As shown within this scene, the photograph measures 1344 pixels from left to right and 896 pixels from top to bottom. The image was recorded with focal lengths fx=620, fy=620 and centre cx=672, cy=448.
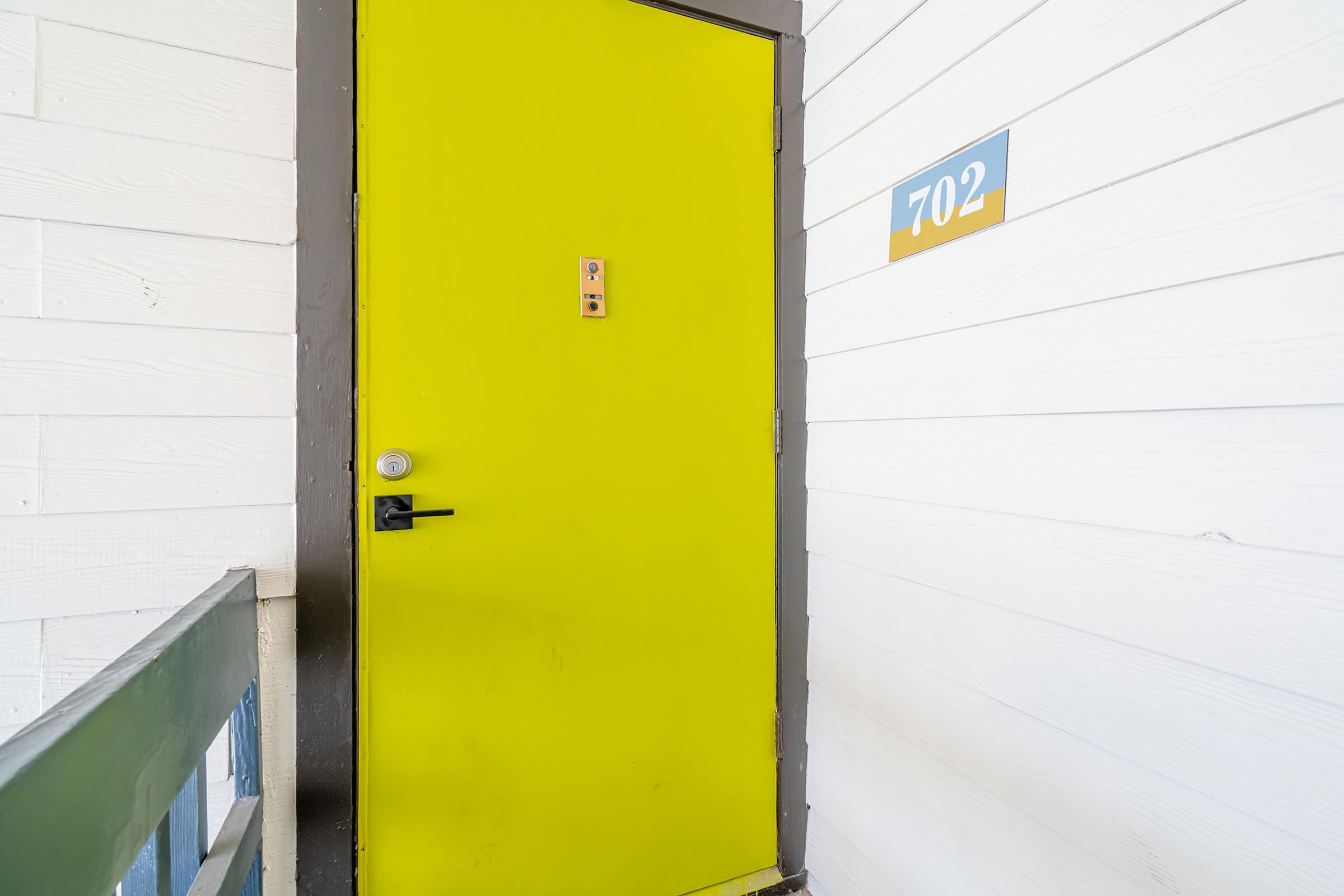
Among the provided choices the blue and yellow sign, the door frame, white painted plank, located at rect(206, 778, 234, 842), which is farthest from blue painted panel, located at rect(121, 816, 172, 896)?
the blue and yellow sign

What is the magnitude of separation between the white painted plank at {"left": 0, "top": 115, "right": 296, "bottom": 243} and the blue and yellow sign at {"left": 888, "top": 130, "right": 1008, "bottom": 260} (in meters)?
1.25

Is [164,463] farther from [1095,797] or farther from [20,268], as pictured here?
[1095,797]

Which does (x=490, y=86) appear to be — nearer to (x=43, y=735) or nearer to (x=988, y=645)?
(x=43, y=735)

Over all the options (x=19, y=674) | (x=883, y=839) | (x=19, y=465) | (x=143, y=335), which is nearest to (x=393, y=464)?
(x=143, y=335)

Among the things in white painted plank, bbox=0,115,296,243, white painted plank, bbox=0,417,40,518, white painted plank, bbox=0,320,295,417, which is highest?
white painted plank, bbox=0,115,296,243

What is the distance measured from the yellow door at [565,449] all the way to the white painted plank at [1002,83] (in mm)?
279

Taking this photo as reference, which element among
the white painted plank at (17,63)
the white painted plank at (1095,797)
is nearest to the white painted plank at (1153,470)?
the white painted plank at (1095,797)

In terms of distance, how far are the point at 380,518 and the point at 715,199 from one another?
1091mm

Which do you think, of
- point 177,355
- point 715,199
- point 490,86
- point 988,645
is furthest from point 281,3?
point 988,645

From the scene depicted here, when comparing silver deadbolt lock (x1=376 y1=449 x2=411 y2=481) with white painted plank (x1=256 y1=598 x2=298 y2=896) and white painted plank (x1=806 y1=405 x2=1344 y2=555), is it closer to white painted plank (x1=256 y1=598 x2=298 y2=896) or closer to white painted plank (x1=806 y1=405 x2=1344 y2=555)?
white painted plank (x1=256 y1=598 x2=298 y2=896)

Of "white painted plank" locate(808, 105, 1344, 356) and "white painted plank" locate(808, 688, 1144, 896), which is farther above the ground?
"white painted plank" locate(808, 105, 1344, 356)

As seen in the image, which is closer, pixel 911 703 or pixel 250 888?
pixel 250 888

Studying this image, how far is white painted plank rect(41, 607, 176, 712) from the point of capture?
3.55 ft

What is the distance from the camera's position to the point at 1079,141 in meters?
0.97
